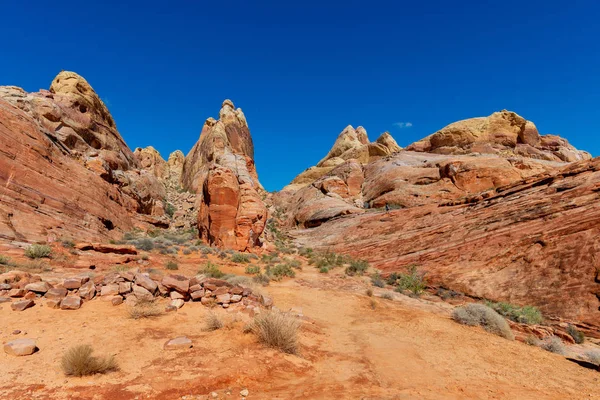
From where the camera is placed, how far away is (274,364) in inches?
207

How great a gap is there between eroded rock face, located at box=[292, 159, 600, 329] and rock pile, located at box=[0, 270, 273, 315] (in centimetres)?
1104

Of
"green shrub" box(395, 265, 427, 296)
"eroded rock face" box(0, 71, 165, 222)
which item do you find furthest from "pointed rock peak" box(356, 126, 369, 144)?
"green shrub" box(395, 265, 427, 296)

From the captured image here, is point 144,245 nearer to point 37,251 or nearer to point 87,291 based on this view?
point 37,251

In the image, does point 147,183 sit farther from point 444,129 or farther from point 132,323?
point 444,129

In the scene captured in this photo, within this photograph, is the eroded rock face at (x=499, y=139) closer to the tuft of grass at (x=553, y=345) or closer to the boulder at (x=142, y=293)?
the tuft of grass at (x=553, y=345)

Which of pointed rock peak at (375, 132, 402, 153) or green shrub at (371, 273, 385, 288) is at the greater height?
pointed rock peak at (375, 132, 402, 153)

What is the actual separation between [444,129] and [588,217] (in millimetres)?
38872

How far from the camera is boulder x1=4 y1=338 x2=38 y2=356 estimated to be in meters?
4.66

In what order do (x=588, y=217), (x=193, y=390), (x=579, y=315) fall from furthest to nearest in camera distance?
(x=588, y=217) < (x=579, y=315) < (x=193, y=390)

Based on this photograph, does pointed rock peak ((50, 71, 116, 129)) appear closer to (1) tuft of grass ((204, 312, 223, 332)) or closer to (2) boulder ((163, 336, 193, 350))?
(1) tuft of grass ((204, 312, 223, 332))

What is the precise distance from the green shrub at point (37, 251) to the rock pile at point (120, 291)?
13.0 ft

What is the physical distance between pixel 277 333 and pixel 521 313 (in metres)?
10.0

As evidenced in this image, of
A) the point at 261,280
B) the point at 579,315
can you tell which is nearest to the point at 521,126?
the point at 579,315

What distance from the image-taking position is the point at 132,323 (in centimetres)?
646
